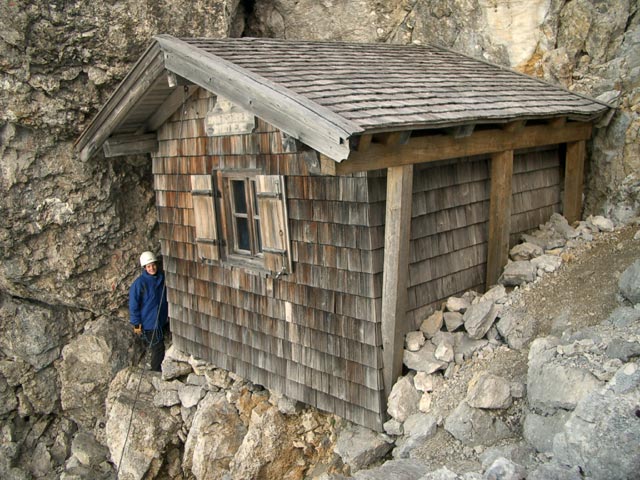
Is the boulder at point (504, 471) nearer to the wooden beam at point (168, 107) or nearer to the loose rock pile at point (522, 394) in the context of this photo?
the loose rock pile at point (522, 394)

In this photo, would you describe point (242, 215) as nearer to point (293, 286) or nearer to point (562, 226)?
point (293, 286)

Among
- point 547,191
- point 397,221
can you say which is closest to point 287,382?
point 397,221

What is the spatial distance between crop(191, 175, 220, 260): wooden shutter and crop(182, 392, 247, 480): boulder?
1938mm

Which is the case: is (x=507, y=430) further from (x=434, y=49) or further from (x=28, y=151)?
(x=28, y=151)

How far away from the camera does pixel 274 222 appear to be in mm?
6145

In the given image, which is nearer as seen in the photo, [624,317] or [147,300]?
[624,317]

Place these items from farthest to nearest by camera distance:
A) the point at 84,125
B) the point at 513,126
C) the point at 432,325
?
the point at 84,125 → the point at 513,126 → the point at 432,325

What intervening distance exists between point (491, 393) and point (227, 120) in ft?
12.4

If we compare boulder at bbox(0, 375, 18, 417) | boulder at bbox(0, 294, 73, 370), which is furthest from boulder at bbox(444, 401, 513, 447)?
boulder at bbox(0, 375, 18, 417)

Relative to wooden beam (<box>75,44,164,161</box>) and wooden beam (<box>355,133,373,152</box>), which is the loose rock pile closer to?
wooden beam (<box>355,133,373,152</box>)

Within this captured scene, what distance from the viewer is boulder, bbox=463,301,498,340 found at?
5770 millimetres

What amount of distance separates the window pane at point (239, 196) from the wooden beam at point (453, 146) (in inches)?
79.7

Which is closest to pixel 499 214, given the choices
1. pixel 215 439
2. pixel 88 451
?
pixel 215 439

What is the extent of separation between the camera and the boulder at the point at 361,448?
5855mm
